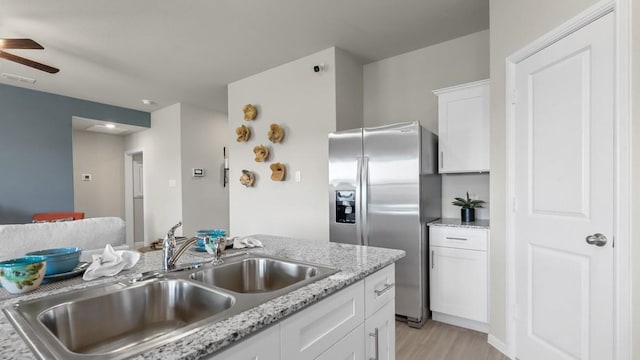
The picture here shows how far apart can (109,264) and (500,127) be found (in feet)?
8.12

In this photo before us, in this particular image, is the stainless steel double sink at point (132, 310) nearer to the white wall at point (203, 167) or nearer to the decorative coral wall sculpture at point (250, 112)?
the decorative coral wall sculpture at point (250, 112)

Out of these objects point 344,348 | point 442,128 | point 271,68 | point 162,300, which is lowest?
point 344,348

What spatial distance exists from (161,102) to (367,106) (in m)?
3.67

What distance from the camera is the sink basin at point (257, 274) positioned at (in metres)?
1.28

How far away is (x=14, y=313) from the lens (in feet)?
2.68

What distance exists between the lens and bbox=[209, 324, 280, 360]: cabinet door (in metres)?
0.72

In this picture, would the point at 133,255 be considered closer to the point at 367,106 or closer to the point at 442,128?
the point at 442,128

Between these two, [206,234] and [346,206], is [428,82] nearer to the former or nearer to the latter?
[346,206]

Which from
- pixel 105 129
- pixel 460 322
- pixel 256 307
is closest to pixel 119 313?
pixel 256 307

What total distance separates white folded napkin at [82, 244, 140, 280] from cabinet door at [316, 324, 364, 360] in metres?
0.86

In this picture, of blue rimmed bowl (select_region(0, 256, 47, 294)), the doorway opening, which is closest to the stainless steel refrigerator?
blue rimmed bowl (select_region(0, 256, 47, 294))

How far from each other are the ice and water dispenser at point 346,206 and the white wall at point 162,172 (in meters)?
3.39

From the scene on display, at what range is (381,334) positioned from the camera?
1384mm

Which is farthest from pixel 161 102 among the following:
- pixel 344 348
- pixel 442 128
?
pixel 344 348
